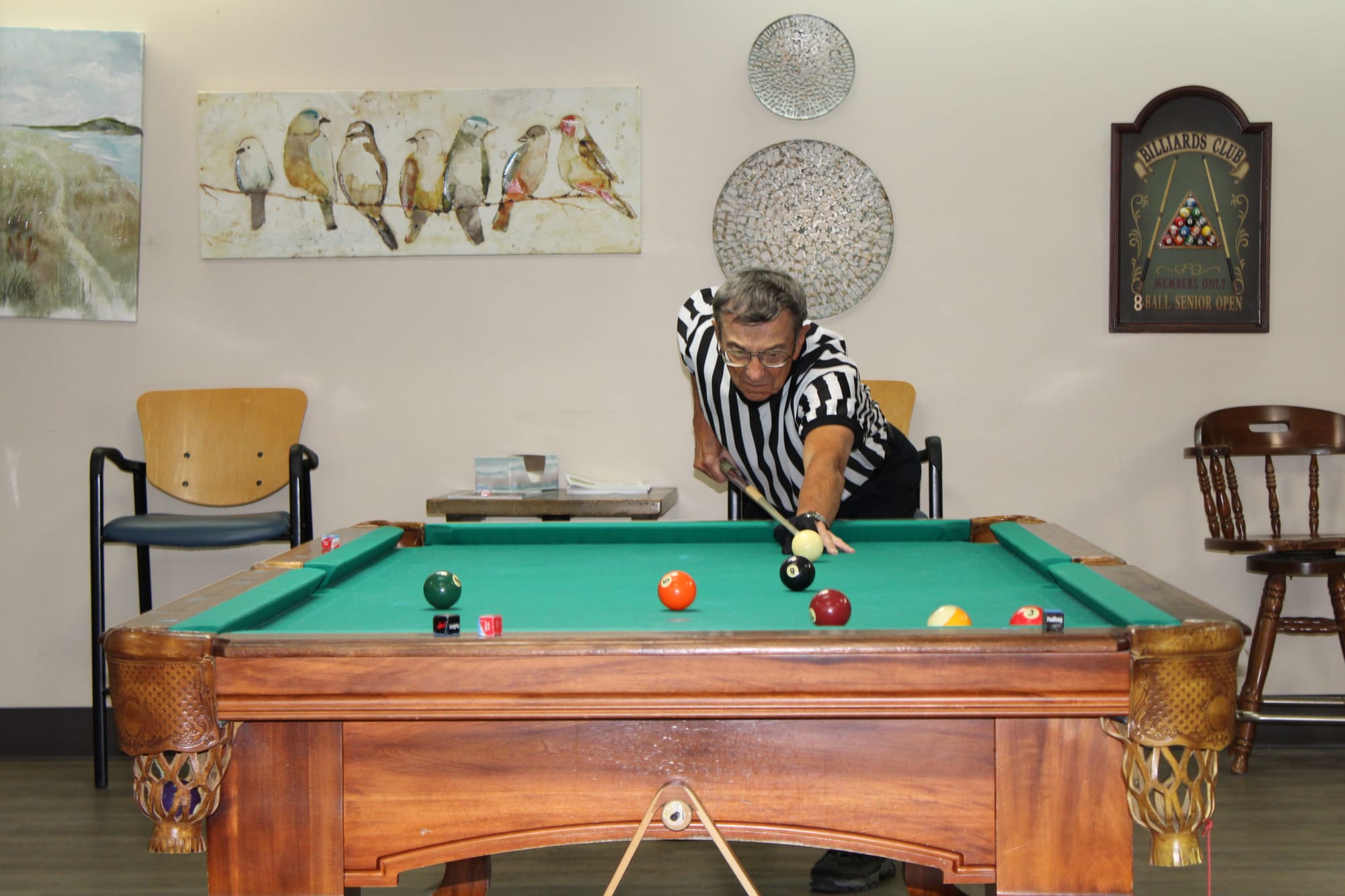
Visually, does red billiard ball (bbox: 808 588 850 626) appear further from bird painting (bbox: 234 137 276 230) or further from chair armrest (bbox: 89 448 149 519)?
bird painting (bbox: 234 137 276 230)

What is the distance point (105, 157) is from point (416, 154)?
1069mm

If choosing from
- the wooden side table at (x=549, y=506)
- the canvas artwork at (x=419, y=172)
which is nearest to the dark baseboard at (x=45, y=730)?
the wooden side table at (x=549, y=506)

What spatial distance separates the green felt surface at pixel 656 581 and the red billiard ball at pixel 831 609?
0.07ft

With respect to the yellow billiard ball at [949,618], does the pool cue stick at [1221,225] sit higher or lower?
higher

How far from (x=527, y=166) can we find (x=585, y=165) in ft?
0.65

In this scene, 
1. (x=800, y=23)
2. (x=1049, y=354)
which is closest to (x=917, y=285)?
(x=1049, y=354)

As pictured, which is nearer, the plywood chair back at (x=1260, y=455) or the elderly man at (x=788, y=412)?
the elderly man at (x=788, y=412)

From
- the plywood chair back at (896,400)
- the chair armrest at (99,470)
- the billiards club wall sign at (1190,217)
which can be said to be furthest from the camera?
the billiards club wall sign at (1190,217)

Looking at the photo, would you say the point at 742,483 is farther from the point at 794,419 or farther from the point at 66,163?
the point at 66,163

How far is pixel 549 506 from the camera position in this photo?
3.31 meters

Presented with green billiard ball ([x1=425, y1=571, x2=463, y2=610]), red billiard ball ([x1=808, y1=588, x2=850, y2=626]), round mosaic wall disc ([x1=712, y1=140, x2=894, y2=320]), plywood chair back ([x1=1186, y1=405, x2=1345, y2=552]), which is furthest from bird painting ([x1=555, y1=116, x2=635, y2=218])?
red billiard ball ([x1=808, y1=588, x2=850, y2=626])

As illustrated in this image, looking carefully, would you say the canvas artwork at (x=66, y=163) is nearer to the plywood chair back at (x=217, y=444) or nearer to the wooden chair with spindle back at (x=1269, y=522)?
the plywood chair back at (x=217, y=444)

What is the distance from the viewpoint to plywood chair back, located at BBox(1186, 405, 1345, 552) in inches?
138

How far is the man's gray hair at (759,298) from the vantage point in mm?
2398
